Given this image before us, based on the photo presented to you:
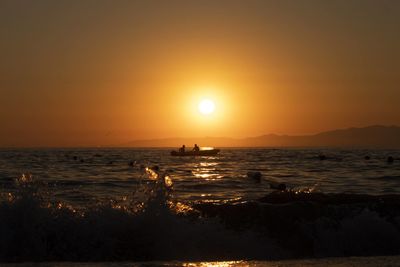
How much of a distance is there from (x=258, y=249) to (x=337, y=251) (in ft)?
6.84

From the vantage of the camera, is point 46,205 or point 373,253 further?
point 46,205

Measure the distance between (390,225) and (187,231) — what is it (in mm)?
5692

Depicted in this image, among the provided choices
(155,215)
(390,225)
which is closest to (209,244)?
(155,215)

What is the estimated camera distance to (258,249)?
12.7 metres

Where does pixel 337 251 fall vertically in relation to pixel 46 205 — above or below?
below

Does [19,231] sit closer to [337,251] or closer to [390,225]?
[337,251]

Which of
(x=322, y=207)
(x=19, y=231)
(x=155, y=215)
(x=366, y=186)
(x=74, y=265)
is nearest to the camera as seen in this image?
(x=74, y=265)

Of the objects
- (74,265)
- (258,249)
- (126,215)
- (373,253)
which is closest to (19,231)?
(126,215)

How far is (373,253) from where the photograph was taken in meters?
12.7

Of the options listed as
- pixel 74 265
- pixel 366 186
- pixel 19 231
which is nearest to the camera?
pixel 74 265

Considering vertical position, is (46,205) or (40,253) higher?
(46,205)

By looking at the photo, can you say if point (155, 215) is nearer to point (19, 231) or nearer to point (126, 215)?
point (126, 215)

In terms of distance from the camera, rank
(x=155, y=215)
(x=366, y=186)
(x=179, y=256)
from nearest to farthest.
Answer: (x=179, y=256) < (x=155, y=215) < (x=366, y=186)

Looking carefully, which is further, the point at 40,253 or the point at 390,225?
the point at 390,225
